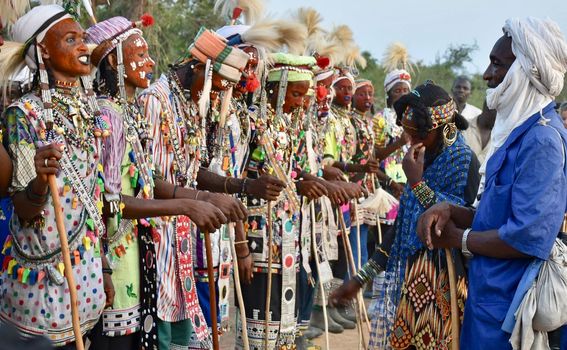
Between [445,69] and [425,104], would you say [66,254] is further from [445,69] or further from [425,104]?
[445,69]

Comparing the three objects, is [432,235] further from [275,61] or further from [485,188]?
[275,61]

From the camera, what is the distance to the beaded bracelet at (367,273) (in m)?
4.48

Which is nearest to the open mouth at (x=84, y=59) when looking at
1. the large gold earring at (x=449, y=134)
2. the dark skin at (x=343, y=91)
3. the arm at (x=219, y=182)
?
the arm at (x=219, y=182)

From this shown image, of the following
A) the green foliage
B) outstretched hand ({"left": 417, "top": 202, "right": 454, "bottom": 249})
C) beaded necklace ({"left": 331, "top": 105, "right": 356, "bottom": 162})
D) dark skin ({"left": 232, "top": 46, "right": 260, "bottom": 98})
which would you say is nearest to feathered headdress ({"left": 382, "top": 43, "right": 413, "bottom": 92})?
beaded necklace ({"left": 331, "top": 105, "right": 356, "bottom": 162})

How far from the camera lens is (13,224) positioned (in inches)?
144

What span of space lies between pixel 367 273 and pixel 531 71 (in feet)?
5.43

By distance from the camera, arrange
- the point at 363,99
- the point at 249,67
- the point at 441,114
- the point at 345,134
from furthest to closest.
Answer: the point at 363,99 < the point at 345,134 < the point at 249,67 < the point at 441,114

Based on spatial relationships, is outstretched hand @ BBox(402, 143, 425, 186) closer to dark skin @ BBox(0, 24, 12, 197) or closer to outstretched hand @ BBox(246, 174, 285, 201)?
outstretched hand @ BBox(246, 174, 285, 201)

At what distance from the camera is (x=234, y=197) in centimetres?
488

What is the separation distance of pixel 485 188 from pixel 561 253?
0.47 m

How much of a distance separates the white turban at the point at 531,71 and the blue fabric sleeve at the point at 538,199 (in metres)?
0.21

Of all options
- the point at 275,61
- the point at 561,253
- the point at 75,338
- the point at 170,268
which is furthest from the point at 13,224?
the point at 275,61

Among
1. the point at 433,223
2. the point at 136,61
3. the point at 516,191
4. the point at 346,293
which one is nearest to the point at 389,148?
the point at 346,293

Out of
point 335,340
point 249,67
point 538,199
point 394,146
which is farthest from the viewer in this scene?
point 394,146
